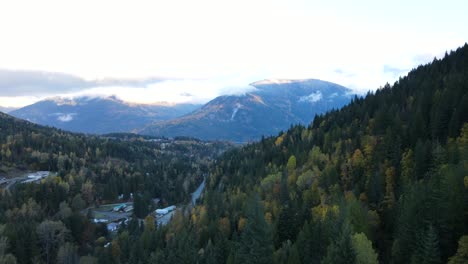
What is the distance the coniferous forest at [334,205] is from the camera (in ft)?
204

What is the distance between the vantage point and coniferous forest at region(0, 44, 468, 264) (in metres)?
62.2

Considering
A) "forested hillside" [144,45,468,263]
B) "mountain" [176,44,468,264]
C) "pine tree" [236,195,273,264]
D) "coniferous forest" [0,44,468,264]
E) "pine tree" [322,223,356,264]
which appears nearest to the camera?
"pine tree" [322,223,356,264]

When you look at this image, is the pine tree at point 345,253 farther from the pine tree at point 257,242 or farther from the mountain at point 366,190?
the pine tree at point 257,242

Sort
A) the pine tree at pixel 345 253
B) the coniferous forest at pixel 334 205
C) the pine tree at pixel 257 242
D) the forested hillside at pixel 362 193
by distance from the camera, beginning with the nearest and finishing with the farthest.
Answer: the pine tree at pixel 345 253, the forested hillside at pixel 362 193, the coniferous forest at pixel 334 205, the pine tree at pixel 257 242

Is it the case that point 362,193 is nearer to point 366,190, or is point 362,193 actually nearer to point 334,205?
point 366,190

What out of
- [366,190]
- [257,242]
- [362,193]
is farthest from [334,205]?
[257,242]

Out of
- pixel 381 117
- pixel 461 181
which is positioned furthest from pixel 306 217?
pixel 381 117

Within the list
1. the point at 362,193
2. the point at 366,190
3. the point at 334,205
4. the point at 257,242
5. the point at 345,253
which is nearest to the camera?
the point at 345,253

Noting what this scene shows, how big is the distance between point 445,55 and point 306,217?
12035 cm

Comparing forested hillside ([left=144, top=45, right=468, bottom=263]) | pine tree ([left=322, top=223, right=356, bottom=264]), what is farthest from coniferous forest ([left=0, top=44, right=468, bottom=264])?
forested hillside ([left=144, top=45, right=468, bottom=263])

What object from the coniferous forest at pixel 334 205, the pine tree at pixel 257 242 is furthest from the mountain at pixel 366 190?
the coniferous forest at pixel 334 205

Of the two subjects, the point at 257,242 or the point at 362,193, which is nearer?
the point at 257,242

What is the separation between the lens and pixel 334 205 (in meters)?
91.6

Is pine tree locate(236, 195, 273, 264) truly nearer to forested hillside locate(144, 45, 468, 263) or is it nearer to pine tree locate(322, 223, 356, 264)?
forested hillside locate(144, 45, 468, 263)
